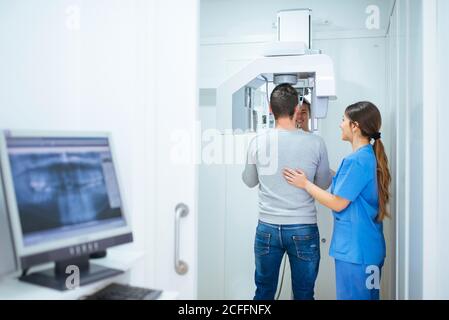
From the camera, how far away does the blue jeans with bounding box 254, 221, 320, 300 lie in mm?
1557

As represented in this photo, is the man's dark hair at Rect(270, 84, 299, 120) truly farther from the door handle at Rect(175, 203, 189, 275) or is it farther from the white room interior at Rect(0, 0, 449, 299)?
the door handle at Rect(175, 203, 189, 275)

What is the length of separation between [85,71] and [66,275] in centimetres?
55

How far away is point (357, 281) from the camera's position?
1374mm

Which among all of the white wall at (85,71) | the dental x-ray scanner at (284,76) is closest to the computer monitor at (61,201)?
the white wall at (85,71)

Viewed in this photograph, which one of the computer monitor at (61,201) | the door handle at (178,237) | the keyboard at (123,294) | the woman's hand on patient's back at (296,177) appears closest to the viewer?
the computer monitor at (61,201)

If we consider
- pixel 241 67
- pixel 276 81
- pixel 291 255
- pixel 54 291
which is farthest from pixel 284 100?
pixel 54 291

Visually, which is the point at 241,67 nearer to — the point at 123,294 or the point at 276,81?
the point at 276,81

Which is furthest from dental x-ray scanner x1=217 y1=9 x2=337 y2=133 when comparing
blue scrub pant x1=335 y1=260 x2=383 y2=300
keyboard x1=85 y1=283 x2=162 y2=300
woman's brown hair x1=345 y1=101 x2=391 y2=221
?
keyboard x1=85 y1=283 x2=162 y2=300

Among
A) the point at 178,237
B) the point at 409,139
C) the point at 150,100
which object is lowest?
the point at 178,237

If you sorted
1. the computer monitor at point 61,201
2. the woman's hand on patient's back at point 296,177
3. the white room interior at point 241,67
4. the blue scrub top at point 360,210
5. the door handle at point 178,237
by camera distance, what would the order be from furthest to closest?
the white room interior at point 241,67
the woman's hand on patient's back at point 296,177
the blue scrub top at point 360,210
the door handle at point 178,237
the computer monitor at point 61,201

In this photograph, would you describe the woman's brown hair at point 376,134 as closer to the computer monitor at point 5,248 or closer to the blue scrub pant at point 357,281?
the blue scrub pant at point 357,281

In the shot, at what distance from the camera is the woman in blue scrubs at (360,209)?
1.34 metres

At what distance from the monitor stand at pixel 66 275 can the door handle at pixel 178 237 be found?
17cm
